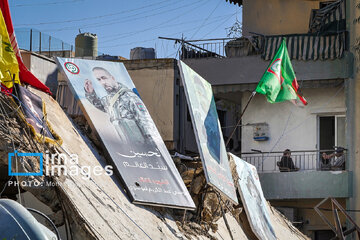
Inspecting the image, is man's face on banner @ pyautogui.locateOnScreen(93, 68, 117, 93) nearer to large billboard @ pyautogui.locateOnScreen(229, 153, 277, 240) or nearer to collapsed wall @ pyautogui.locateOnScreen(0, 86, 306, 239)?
collapsed wall @ pyautogui.locateOnScreen(0, 86, 306, 239)

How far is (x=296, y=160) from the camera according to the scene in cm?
2692

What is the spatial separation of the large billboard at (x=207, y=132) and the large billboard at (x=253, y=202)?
194 cm

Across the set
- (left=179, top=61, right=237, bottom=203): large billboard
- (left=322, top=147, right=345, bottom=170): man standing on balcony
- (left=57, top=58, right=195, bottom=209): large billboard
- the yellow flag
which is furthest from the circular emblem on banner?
(left=322, top=147, right=345, bottom=170): man standing on balcony

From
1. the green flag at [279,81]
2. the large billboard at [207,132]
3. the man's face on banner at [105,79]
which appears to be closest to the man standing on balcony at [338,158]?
the green flag at [279,81]

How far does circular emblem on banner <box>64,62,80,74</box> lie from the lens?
Answer: 15602 mm

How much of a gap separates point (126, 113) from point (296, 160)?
11580 millimetres

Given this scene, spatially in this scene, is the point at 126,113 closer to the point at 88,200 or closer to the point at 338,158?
the point at 88,200

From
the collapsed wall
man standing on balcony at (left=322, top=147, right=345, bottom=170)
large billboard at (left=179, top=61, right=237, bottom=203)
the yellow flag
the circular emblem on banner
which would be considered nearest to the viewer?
the collapsed wall

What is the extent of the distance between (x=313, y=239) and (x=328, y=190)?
2089 millimetres

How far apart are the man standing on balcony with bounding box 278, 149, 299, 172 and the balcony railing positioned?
0.99 ft

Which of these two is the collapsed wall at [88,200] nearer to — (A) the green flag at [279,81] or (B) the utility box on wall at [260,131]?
(A) the green flag at [279,81]

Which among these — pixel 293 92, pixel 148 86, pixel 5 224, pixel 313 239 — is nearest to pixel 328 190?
pixel 313 239

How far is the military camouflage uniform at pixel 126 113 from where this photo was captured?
15805mm

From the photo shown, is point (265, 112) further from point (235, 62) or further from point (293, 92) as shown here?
point (293, 92)
